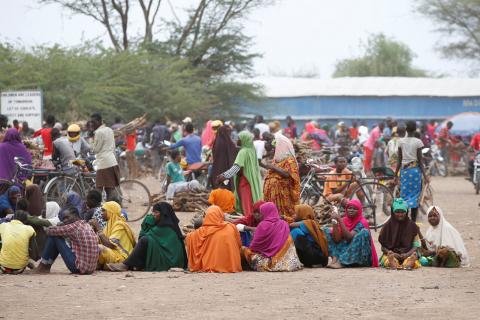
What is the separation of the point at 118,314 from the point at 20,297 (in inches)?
53.7

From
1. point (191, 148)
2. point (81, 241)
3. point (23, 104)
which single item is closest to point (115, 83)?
point (23, 104)

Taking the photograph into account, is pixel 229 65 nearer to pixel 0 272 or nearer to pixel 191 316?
pixel 0 272

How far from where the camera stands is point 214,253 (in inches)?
465

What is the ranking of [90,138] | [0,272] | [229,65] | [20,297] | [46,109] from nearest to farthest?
[20,297], [0,272], [90,138], [46,109], [229,65]

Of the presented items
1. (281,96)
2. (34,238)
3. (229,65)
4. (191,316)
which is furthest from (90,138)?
(281,96)

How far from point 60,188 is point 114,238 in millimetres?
4803

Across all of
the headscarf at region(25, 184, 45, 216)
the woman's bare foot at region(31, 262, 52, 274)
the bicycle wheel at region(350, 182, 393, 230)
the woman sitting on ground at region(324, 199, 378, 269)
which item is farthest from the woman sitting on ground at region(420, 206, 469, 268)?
the headscarf at region(25, 184, 45, 216)

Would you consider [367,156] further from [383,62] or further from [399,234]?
[383,62]

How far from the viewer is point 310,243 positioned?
39.9 feet

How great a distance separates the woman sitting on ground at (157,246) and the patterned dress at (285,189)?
2.14 m

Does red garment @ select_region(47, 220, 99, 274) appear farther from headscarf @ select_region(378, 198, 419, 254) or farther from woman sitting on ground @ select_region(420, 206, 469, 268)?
woman sitting on ground @ select_region(420, 206, 469, 268)

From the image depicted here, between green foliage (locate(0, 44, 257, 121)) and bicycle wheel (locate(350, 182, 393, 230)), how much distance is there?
1451cm

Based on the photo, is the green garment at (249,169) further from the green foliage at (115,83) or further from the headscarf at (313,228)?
the green foliage at (115,83)

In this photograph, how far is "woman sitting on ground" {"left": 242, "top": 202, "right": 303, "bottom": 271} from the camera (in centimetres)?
1184
